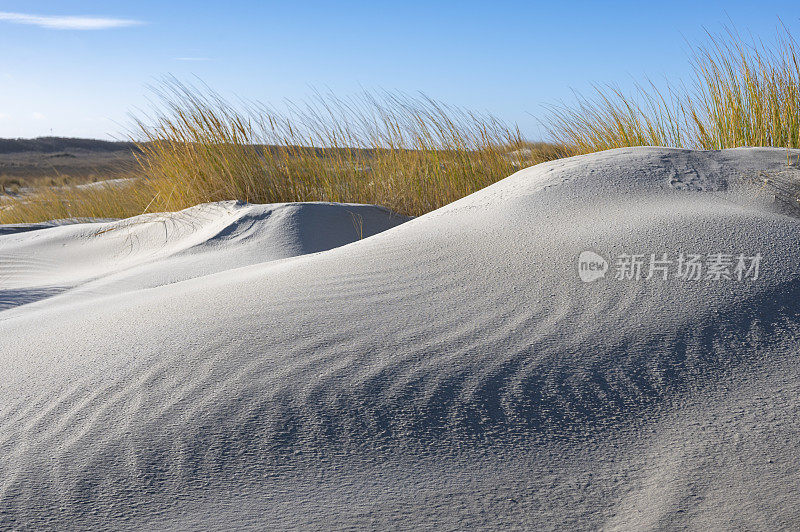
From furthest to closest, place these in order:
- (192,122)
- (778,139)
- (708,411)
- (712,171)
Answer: (192,122), (778,139), (712,171), (708,411)

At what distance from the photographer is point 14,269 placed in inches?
134

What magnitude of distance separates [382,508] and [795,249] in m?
1.55

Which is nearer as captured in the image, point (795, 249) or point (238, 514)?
point (238, 514)

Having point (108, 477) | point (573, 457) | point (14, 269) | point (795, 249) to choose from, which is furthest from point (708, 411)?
point (14, 269)

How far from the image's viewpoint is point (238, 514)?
1000mm

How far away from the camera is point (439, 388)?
1.29 metres

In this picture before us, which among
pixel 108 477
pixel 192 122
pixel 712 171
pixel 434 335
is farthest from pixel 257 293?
pixel 192 122

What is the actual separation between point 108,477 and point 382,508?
48 cm

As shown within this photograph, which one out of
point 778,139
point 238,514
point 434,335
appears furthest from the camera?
point 778,139

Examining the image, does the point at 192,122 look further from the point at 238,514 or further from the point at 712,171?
the point at 238,514

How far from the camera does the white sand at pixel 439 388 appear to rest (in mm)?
1039

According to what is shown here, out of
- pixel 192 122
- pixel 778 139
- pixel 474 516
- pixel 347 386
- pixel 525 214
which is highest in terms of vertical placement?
pixel 192 122

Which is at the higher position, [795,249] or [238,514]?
[795,249]

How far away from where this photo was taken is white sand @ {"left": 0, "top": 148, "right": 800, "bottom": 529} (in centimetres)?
104
